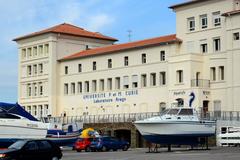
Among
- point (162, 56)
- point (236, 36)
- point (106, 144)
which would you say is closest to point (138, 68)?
point (162, 56)

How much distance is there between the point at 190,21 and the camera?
2721 inches

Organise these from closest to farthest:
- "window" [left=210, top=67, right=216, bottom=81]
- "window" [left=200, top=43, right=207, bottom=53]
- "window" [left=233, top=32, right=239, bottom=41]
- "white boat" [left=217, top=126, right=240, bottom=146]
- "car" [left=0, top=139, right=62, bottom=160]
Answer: "car" [left=0, top=139, right=62, bottom=160] → "white boat" [left=217, top=126, right=240, bottom=146] → "window" [left=233, top=32, right=239, bottom=41] → "window" [left=210, top=67, right=216, bottom=81] → "window" [left=200, top=43, right=207, bottom=53]

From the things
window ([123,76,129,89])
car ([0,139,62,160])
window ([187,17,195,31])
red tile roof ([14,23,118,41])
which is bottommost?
car ([0,139,62,160])

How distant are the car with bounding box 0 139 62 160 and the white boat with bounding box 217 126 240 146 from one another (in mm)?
28477

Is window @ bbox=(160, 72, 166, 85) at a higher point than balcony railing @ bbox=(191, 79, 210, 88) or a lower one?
higher

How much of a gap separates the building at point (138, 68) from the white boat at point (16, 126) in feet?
91.4

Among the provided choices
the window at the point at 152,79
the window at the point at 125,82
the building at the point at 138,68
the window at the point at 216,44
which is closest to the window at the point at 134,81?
Answer: the building at the point at 138,68

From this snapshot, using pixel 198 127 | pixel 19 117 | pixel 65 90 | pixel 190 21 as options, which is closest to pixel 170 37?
pixel 190 21

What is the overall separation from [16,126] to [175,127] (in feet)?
41.6

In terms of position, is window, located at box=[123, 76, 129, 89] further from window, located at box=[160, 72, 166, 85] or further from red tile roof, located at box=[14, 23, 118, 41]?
red tile roof, located at box=[14, 23, 118, 41]

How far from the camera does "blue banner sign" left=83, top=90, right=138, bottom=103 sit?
7559cm

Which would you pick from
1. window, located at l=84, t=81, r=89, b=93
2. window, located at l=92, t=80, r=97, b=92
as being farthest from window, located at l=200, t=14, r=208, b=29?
window, located at l=84, t=81, r=89, b=93

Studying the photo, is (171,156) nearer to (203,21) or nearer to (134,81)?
(203,21)

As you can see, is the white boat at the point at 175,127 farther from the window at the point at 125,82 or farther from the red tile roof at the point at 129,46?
the window at the point at 125,82
